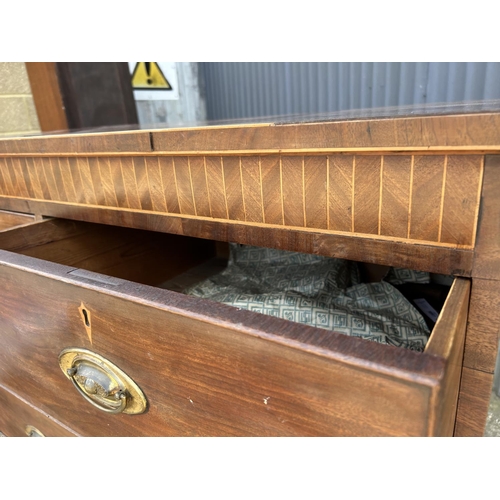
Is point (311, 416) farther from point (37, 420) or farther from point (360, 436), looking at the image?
point (37, 420)

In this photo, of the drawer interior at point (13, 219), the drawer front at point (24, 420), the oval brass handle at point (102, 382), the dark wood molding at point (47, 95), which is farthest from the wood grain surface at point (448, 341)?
the dark wood molding at point (47, 95)

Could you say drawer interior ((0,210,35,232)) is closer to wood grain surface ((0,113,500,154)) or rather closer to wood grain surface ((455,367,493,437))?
wood grain surface ((0,113,500,154))

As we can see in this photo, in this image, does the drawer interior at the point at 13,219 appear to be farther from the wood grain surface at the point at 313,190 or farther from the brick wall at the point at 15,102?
the brick wall at the point at 15,102

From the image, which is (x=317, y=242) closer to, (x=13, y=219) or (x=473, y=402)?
(x=473, y=402)

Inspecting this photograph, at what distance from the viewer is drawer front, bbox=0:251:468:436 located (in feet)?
0.82

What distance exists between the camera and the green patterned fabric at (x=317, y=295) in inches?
22.1

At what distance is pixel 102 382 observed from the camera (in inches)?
16.9

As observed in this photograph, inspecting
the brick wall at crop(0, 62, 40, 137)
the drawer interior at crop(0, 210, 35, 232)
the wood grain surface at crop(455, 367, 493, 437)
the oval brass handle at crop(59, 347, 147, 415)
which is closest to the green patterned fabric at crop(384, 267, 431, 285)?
the wood grain surface at crop(455, 367, 493, 437)

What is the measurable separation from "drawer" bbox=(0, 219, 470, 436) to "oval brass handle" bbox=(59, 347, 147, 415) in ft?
0.03

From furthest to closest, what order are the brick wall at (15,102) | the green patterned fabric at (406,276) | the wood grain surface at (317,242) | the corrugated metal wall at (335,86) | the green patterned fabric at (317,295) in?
the brick wall at (15,102) < the corrugated metal wall at (335,86) < the green patterned fabric at (406,276) < the green patterned fabric at (317,295) < the wood grain surface at (317,242)

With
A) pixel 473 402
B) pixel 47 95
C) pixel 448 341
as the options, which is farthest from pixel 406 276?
pixel 47 95

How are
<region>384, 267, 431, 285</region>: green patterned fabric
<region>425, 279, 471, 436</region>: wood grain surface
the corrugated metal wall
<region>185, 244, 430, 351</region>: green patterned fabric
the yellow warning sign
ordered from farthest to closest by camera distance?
the yellow warning sign → the corrugated metal wall → <region>384, 267, 431, 285</region>: green patterned fabric → <region>185, 244, 430, 351</region>: green patterned fabric → <region>425, 279, 471, 436</region>: wood grain surface

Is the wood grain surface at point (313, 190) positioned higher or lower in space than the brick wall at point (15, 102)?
lower

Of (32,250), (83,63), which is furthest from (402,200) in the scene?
(83,63)
